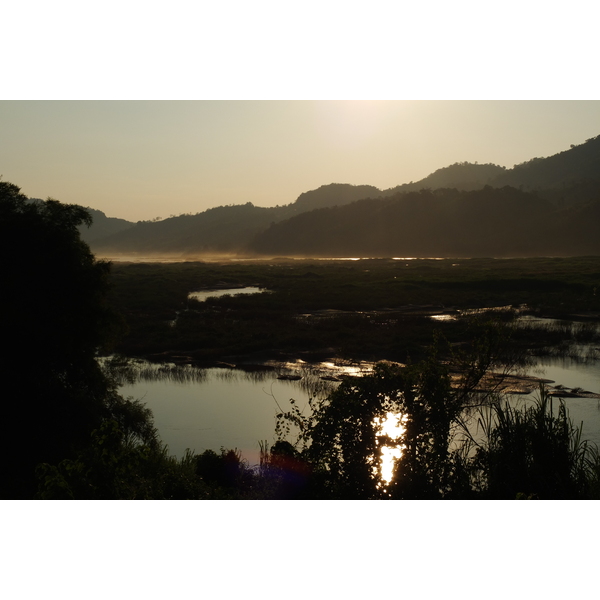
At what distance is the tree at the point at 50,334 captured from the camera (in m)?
14.1

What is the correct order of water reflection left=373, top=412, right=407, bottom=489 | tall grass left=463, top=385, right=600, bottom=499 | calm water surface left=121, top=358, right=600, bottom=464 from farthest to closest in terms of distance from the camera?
calm water surface left=121, top=358, right=600, bottom=464 < water reflection left=373, top=412, right=407, bottom=489 < tall grass left=463, top=385, right=600, bottom=499

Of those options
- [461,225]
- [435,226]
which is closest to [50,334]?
[461,225]

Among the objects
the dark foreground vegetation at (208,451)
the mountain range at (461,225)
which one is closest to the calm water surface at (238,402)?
the dark foreground vegetation at (208,451)

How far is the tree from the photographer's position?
46.4 ft

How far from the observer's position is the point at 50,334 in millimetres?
15172

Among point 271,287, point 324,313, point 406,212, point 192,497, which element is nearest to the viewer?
point 192,497

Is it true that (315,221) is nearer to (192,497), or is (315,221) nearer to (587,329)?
(587,329)

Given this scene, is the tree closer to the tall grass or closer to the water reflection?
the water reflection

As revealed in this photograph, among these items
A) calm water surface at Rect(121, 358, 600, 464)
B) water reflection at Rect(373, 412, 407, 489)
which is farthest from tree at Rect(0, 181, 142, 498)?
water reflection at Rect(373, 412, 407, 489)

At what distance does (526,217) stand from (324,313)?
118501mm

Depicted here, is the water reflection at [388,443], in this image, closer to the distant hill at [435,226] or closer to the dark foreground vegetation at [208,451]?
the dark foreground vegetation at [208,451]

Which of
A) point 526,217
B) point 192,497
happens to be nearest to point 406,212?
point 526,217

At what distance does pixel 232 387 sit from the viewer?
22.2 m

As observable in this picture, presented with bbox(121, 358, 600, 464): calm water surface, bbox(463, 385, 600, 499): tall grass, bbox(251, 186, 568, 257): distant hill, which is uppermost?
bbox(251, 186, 568, 257): distant hill
